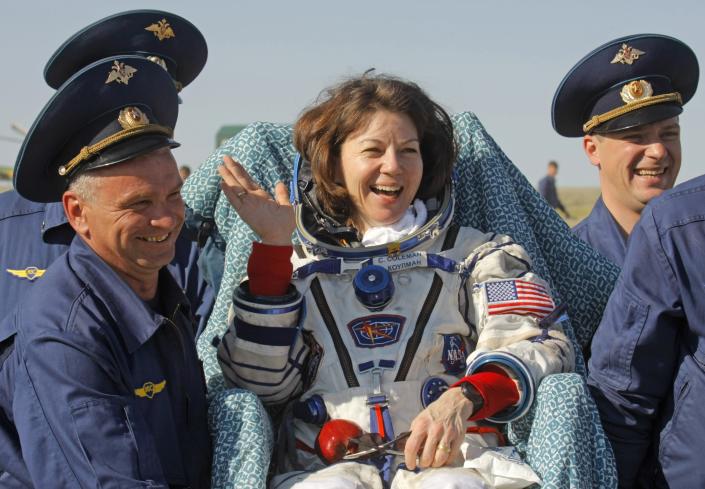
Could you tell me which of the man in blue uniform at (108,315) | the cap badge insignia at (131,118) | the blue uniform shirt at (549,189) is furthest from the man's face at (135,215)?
the blue uniform shirt at (549,189)

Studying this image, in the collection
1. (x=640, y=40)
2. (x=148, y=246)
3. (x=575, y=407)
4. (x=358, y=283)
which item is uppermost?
(x=640, y=40)

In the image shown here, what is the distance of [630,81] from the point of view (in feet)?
16.5

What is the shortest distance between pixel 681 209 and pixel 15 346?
206 centimetres

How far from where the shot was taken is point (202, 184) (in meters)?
4.55

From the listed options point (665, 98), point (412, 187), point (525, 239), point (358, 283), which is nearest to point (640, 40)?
point (665, 98)

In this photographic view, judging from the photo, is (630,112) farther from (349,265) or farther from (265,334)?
(265,334)

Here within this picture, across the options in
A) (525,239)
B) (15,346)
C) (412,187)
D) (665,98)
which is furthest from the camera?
(665,98)

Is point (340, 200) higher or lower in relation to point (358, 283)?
higher

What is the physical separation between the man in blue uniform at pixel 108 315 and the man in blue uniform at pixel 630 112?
2.22 metres

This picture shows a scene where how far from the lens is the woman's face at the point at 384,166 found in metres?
4.05

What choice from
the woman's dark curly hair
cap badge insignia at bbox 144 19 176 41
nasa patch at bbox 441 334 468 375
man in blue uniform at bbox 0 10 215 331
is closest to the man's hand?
nasa patch at bbox 441 334 468 375

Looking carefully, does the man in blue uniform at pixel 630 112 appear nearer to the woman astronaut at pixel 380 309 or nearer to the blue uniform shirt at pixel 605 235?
the blue uniform shirt at pixel 605 235

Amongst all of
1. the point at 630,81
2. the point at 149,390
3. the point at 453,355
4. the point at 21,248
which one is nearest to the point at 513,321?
the point at 453,355

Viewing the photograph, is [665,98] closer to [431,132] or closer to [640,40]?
[640,40]
